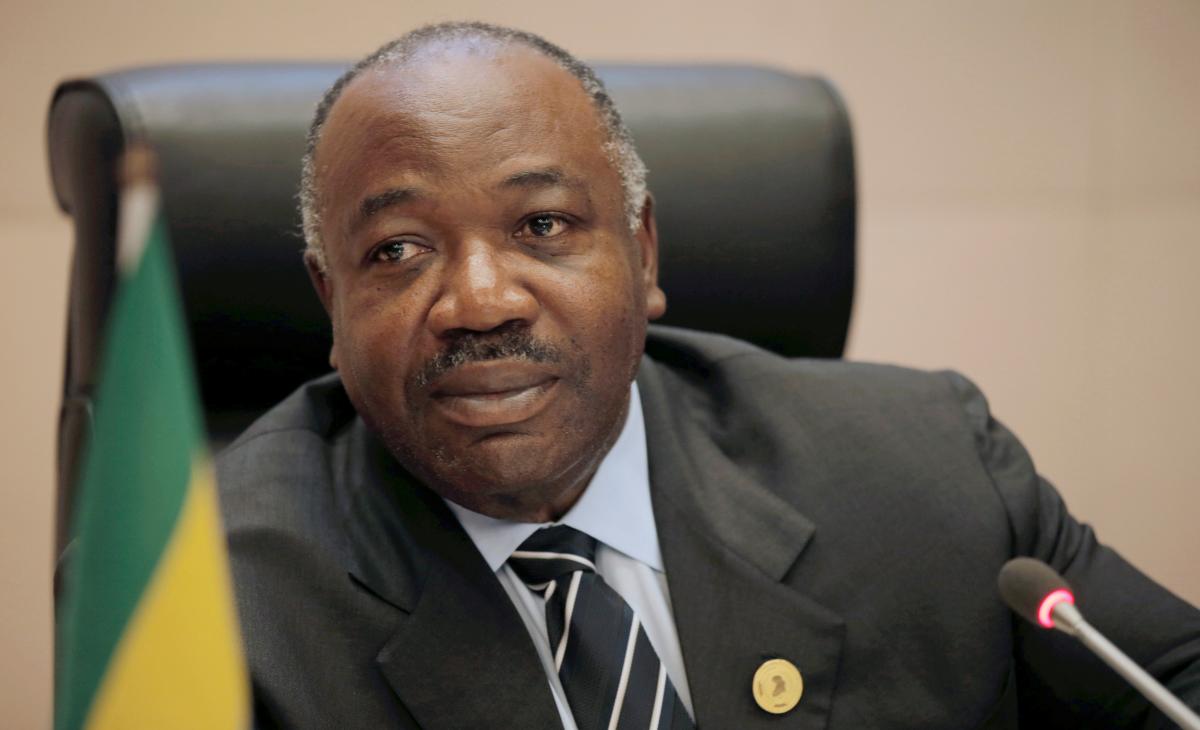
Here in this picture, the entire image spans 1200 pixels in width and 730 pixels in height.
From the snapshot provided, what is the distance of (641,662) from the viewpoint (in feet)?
4.15

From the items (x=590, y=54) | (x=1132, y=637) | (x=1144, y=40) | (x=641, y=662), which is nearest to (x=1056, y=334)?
(x=1144, y=40)

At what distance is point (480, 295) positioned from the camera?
119cm

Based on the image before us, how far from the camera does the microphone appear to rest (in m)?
0.92

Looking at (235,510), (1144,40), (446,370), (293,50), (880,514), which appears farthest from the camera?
(1144,40)

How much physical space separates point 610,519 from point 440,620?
0.22 meters

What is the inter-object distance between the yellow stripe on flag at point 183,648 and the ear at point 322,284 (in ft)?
2.27

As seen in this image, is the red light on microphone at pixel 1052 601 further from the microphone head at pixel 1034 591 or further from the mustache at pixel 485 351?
the mustache at pixel 485 351

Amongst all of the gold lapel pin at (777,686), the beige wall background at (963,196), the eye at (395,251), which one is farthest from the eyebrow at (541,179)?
the beige wall background at (963,196)

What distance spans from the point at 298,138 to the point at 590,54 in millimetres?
1180

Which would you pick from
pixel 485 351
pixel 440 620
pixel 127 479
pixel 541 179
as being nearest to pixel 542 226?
pixel 541 179

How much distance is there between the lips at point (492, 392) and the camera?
1203mm

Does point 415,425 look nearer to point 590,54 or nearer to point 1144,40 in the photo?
point 590,54

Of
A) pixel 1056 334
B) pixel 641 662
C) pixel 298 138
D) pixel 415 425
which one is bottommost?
pixel 1056 334

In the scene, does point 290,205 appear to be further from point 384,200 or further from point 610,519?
point 610,519
